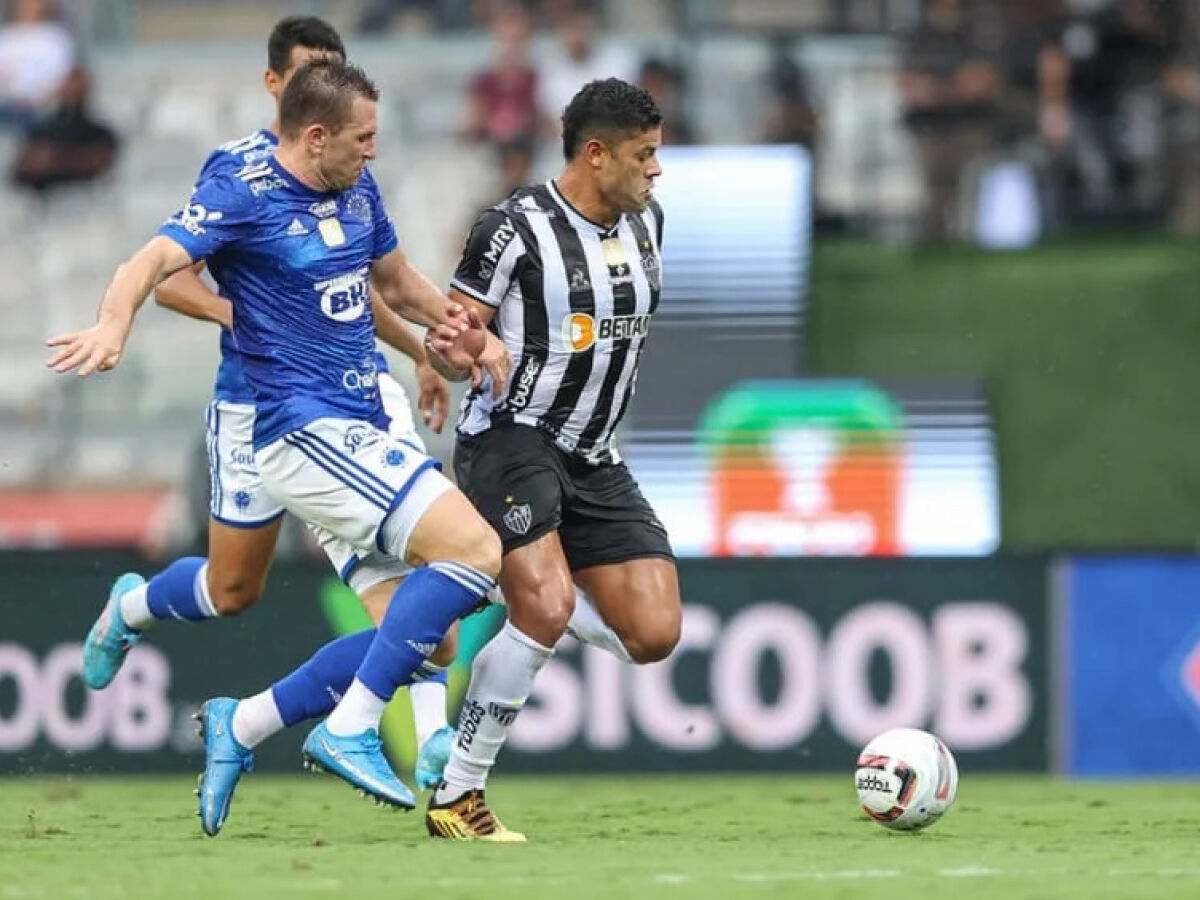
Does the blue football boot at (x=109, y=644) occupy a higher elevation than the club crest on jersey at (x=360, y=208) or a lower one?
lower

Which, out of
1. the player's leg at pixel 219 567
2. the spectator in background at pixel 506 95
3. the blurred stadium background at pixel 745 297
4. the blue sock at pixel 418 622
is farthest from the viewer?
the spectator in background at pixel 506 95

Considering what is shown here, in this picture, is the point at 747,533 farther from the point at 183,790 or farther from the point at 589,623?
the point at 589,623

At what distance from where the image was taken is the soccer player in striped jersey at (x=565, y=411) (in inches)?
317

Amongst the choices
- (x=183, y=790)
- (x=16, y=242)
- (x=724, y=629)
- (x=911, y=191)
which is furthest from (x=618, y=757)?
(x=16, y=242)

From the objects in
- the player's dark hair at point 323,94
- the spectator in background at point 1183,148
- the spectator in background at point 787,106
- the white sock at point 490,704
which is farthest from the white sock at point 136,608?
the spectator in background at point 1183,148

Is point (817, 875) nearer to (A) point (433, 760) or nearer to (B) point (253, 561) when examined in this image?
(A) point (433, 760)

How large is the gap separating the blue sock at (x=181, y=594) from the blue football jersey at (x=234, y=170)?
0.64 m

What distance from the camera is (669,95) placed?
1460cm

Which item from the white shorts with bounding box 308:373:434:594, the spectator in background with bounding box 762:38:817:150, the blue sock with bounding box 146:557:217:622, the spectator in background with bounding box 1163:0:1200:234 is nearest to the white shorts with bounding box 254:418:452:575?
the white shorts with bounding box 308:373:434:594

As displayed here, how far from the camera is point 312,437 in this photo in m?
7.81

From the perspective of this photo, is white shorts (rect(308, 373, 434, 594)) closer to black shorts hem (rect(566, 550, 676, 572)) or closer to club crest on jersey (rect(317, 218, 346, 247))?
black shorts hem (rect(566, 550, 676, 572))

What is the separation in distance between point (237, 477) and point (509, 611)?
3.68 feet

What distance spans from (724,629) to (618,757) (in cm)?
75

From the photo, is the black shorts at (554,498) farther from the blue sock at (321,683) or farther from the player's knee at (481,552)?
the blue sock at (321,683)
